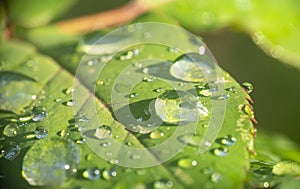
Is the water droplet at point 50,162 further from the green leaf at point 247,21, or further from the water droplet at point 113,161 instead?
the green leaf at point 247,21

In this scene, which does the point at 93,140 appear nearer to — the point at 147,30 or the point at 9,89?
the point at 9,89

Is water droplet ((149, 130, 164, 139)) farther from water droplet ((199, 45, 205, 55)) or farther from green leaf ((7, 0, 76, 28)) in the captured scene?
green leaf ((7, 0, 76, 28))

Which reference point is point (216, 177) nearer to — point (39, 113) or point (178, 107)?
point (178, 107)

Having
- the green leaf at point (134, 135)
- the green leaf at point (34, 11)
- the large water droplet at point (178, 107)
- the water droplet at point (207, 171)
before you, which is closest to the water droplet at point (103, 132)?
the green leaf at point (134, 135)

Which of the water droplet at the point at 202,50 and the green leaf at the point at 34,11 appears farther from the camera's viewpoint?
the green leaf at the point at 34,11

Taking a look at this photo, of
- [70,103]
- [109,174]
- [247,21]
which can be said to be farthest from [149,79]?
[247,21]
